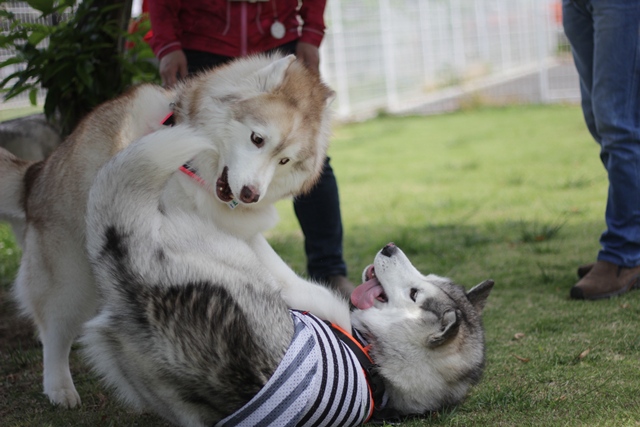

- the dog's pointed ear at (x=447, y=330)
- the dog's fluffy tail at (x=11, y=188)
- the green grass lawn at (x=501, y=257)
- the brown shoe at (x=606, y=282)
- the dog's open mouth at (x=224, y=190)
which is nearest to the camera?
the dog's pointed ear at (x=447, y=330)

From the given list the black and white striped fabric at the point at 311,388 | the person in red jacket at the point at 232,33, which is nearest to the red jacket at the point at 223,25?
the person in red jacket at the point at 232,33

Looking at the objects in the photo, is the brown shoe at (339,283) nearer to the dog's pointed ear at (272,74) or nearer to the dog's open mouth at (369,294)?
the dog's open mouth at (369,294)

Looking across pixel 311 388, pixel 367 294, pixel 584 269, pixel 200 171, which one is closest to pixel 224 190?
pixel 200 171

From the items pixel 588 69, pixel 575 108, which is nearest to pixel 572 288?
pixel 588 69

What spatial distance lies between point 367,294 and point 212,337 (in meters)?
0.87

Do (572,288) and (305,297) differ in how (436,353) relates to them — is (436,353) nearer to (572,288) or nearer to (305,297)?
(305,297)

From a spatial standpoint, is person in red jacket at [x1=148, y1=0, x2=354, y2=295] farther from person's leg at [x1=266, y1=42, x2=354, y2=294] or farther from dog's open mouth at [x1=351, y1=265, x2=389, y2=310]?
dog's open mouth at [x1=351, y1=265, x2=389, y2=310]

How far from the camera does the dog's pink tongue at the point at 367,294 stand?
8.98 feet

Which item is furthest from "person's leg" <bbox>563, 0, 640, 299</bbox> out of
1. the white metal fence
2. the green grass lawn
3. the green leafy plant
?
the white metal fence

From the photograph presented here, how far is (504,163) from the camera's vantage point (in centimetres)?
820

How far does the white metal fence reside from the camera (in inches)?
548

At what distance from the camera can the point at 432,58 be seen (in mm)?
16719

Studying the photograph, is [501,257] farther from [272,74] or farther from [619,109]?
[272,74]

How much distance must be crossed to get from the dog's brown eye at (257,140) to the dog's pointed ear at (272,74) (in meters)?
0.19
